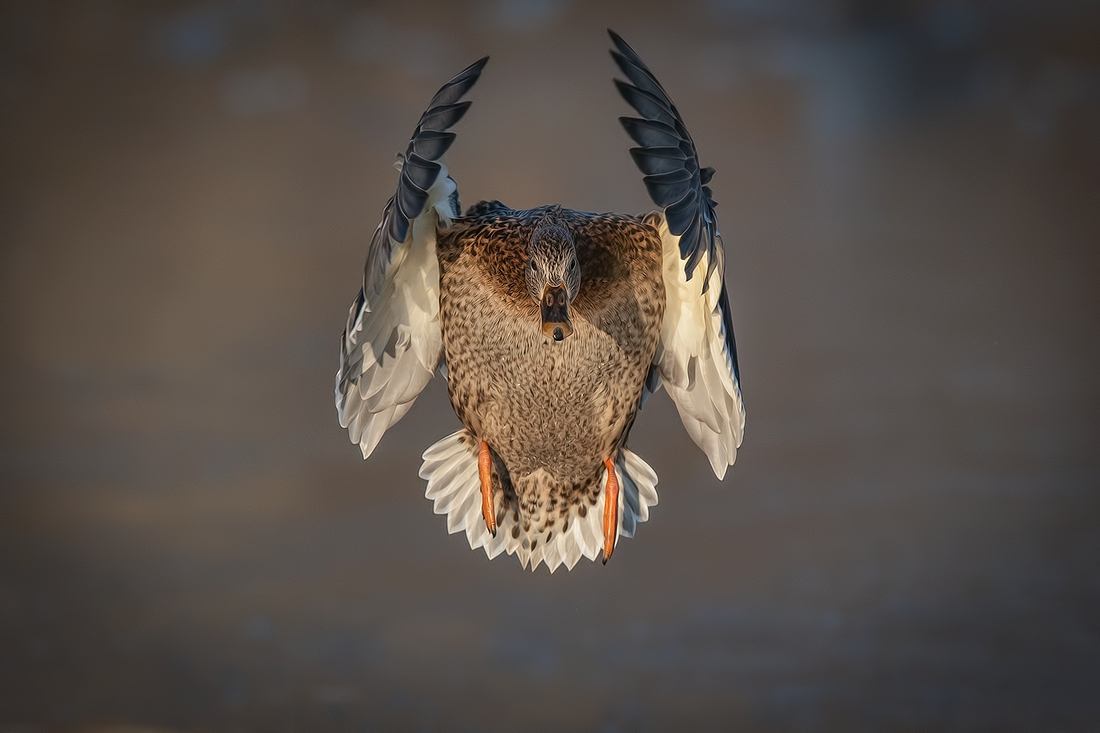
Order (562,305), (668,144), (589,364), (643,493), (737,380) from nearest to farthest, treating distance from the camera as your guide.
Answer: (668,144)
(562,305)
(589,364)
(737,380)
(643,493)

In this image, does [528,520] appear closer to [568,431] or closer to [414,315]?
[568,431]

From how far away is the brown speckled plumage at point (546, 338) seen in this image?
6.15ft

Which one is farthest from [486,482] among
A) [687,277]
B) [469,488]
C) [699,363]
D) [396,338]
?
[687,277]

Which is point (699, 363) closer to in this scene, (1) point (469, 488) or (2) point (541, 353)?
(2) point (541, 353)

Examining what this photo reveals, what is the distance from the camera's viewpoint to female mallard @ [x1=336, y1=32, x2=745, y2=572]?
6.06 feet

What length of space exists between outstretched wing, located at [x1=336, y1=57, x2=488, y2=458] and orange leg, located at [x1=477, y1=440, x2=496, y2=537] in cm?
18

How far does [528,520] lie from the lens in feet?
6.95

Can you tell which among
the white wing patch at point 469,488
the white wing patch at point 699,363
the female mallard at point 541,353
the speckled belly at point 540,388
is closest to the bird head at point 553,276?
the female mallard at point 541,353

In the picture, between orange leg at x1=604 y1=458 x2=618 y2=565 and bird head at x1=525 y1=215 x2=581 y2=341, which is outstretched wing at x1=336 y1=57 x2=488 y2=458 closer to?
bird head at x1=525 y1=215 x2=581 y2=341

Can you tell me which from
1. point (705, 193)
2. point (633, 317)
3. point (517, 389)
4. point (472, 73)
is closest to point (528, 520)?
point (517, 389)

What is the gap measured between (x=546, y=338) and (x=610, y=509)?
36 centimetres

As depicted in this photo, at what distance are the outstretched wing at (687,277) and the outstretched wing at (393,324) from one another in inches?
14.2

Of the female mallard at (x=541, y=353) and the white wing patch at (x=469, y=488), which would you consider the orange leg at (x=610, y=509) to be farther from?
the white wing patch at (x=469, y=488)

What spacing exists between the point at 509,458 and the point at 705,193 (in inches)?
24.0
